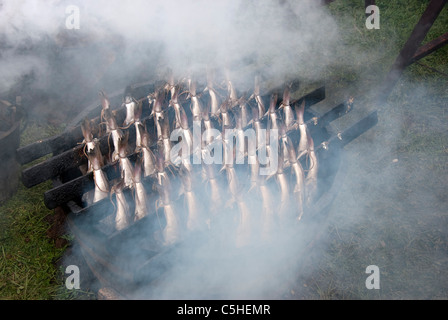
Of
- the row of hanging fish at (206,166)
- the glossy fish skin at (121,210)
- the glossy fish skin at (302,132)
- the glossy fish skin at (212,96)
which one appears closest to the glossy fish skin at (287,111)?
the row of hanging fish at (206,166)

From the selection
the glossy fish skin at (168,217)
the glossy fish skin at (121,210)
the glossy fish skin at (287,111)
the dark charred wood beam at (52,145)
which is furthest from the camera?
the glossy fish skin at (287,111)

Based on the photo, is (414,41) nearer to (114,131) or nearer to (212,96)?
(212,96)

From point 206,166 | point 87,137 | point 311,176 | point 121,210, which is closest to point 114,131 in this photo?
point 87,137

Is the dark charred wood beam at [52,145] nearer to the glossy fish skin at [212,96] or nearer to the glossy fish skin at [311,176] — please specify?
the glossy fish skin at [212,96]

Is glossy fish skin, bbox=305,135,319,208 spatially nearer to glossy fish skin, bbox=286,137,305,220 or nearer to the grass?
glossy fish skin, bbox=286,137,305,220
